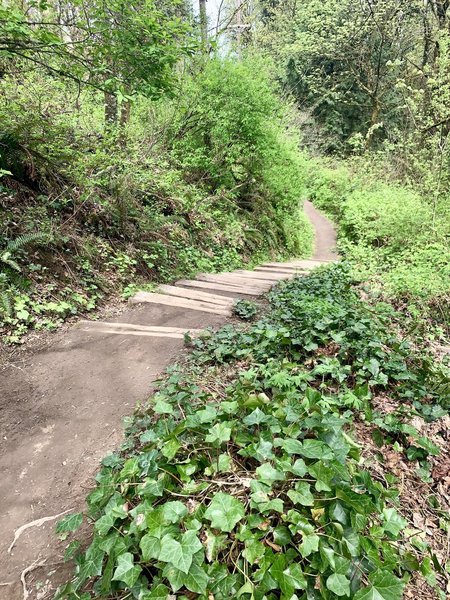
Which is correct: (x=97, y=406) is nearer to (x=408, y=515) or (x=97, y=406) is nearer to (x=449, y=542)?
(x=408, y=515)

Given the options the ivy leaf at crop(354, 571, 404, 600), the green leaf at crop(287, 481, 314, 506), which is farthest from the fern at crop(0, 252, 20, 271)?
the ivy leaf at crop(354, 571, 404, 600)

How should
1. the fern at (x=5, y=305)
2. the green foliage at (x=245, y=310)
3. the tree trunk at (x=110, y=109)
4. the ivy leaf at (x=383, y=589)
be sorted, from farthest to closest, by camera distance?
the tree trunk at (x=110, y=109) < the green foliage at (x=245, y=310) < the fern at (x=5, y=305) < the ivy leaf at (x=383, y=589)

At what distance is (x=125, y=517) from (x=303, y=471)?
90 centimetres

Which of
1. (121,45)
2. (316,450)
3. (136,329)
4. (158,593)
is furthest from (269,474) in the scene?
(121,45)

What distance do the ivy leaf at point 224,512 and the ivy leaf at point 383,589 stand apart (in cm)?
55

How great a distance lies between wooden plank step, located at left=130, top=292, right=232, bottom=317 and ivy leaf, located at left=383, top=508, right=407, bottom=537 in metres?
3.18

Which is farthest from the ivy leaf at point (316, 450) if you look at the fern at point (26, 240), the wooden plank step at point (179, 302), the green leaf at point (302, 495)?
the fern at point (26, 240)

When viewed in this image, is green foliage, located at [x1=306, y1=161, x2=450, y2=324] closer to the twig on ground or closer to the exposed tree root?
the twig on ground

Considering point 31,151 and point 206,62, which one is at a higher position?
point 206,62

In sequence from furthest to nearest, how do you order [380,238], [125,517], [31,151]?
[380,238], [31,151], [125,517]

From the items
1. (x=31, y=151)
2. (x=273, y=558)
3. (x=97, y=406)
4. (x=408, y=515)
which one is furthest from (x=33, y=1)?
(x=408, y=515)

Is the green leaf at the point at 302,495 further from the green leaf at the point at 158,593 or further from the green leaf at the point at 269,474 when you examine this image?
the green leaf at the point at 158,593

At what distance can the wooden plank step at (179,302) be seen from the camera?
195 inches

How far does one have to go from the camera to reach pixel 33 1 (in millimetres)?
3689
